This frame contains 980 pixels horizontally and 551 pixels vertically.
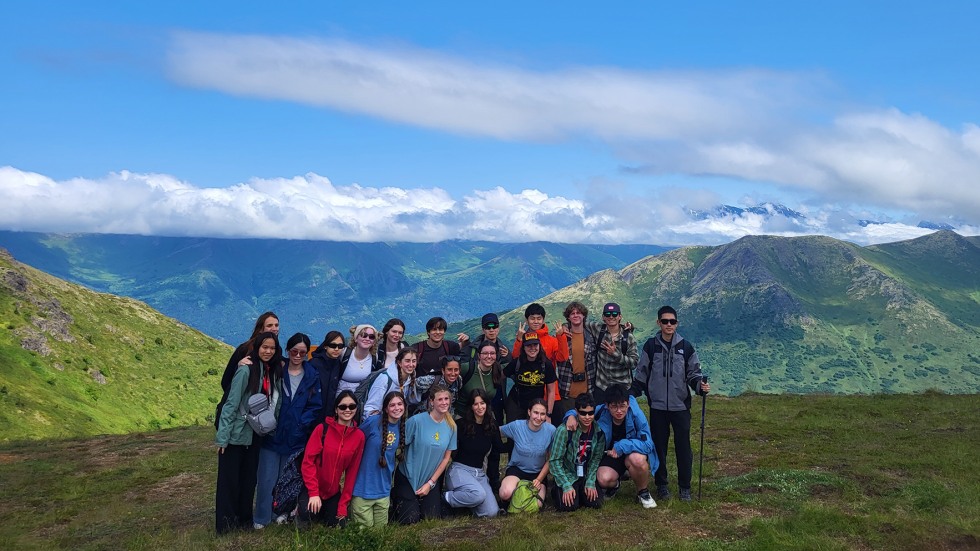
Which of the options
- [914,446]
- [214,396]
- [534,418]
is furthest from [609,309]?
[214,396]

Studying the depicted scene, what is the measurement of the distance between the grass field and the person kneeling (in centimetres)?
41

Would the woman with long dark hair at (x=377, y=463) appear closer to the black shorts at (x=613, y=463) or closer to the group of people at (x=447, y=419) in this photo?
the group of people at (x=447, y=419)

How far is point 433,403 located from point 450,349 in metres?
1.63

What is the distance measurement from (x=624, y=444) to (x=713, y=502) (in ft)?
7.35

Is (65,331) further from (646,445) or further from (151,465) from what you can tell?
(646,445)

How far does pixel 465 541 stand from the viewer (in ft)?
33.9

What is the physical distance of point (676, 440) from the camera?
13.0 metres

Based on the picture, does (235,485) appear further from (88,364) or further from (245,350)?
(88,364)

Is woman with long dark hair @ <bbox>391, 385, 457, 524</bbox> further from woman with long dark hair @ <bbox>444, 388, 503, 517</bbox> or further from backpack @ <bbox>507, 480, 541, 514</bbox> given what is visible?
backpack @ <bbox>507, 480, 541, 514</bbox>

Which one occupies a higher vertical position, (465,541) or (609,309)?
(609,309)

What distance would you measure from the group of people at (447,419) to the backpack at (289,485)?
0.15 meters

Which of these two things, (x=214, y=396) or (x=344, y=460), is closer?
(x=344, y=460)

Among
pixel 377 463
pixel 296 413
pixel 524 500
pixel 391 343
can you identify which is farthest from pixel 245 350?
pixel 524 500

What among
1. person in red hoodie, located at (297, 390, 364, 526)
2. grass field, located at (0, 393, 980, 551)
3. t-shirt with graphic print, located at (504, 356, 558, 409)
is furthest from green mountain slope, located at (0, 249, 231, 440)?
t-shirt with graphic print, located at (504, 356, 558, 409)
